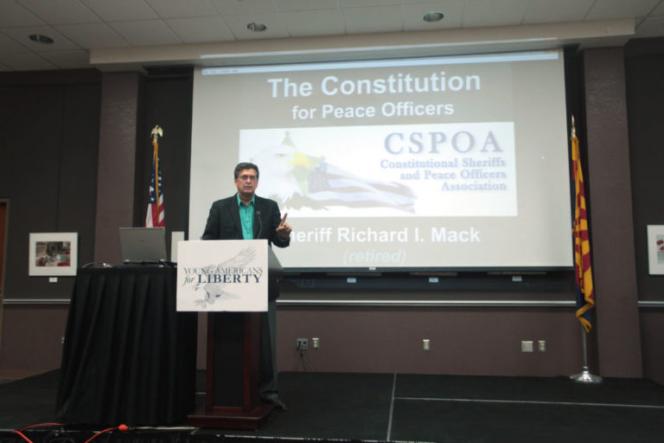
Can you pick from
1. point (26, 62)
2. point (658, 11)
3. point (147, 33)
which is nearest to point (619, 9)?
point (658, 11)

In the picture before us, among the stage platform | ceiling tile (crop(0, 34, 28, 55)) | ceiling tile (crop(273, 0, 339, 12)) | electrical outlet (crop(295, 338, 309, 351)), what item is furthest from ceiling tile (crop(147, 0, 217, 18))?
the stage platform

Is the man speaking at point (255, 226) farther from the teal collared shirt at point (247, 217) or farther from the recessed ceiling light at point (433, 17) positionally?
the recessed ceiling light at point (433, 17)

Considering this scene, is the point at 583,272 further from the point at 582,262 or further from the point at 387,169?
the point at 387,169

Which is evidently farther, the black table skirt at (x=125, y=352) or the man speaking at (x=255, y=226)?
the man speaking at (x=255, y=226)

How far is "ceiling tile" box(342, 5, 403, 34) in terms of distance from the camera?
4.56 m

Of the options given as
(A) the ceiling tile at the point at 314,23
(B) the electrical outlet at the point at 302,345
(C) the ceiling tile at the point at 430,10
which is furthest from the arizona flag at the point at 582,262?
(A) the ceiling tile at the point at 314,23

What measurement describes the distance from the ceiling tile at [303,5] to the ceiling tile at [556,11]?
1.75 meters

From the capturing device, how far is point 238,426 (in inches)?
110

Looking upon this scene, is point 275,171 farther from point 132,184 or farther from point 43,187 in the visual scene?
point 43,187

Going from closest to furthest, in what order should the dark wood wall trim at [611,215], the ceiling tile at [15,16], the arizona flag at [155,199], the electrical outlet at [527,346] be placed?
1. the ceiling tile at [15,16]
2. the dark wood wall trim at [611,215]
3. the electrical outlet at [527,346]
4. the arizona flag at [155,199]

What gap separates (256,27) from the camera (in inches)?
191

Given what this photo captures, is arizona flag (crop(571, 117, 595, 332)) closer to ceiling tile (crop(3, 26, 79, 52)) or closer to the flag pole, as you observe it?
the flag pole

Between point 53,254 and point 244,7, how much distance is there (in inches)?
134

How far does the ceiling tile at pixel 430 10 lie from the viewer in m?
4.44
